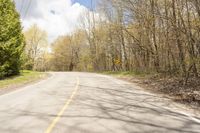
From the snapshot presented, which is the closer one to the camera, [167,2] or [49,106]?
[49,106]

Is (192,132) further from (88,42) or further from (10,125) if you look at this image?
(88,42)

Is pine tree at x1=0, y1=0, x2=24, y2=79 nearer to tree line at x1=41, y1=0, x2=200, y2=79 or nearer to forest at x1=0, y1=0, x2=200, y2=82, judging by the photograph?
forest at x1=0, y1=0, x2=200, y2=82

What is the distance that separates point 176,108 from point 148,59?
30038mm

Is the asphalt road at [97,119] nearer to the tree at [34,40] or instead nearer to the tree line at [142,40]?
the tree line at [142,40]

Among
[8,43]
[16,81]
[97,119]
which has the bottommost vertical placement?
[97,119]

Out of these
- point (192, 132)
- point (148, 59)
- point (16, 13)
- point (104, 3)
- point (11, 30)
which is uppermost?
point (104, 3)

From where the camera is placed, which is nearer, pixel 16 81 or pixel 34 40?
pixel 16 81

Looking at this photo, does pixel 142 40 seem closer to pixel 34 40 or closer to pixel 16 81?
pixel 16 81

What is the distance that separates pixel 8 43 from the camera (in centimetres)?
3475

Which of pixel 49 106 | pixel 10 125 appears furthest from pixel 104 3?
pixel 10 125

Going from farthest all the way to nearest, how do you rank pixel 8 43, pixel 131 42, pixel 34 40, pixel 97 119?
pixel 34 40
pixel 131 42
pixel 8 43
pixel 97 119

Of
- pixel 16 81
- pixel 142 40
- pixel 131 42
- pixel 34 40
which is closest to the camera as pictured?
pixel 16 81

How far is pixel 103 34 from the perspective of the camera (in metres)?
64.2

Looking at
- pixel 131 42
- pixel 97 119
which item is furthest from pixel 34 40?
pixel 97 119
